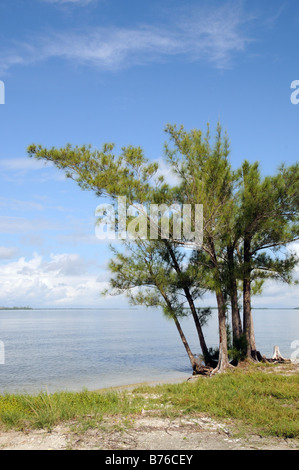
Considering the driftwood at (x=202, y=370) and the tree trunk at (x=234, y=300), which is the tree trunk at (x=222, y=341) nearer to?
the tree trunk at (x=234, y=300)

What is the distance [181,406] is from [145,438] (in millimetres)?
1949

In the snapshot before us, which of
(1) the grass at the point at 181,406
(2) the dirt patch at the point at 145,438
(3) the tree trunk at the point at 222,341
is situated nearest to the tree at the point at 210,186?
(3) the tree trunk at the point at 222,341

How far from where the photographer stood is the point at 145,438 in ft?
19.3

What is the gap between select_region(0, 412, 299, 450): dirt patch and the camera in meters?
5.55

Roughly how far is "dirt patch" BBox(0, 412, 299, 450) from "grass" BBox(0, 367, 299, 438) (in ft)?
0.94

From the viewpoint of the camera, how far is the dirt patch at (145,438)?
219 inches

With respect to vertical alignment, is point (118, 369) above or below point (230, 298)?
below

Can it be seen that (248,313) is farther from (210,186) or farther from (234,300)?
(210,186)

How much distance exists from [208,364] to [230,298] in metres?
2.77

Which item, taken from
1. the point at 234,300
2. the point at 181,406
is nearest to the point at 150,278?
A: the point at 234,300

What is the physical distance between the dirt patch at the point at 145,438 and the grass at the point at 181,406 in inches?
11.3
